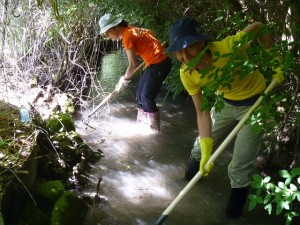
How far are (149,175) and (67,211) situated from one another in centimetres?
128

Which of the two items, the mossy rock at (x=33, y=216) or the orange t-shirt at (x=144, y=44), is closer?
the mossy rock at (x=33, y=216)

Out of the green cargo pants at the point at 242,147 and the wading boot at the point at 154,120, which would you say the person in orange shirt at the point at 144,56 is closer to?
the wading boot at the point at 154,120

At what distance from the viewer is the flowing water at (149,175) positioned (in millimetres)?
3486

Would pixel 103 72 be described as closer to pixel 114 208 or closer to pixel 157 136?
pixel 157 136

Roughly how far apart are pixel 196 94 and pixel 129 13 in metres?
2.86

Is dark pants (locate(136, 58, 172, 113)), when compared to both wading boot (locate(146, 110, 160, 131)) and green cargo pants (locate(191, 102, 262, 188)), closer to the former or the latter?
wading boot (locate(146, 110, 160, 131))

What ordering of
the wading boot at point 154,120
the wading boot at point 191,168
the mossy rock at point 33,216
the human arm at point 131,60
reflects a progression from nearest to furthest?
the mossy rock at point 33,216 < the wading boot at point 191,168 < the human arm at point 131,60 < the wading boot at point 154,120

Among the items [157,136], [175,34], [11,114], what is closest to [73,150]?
[11,114]

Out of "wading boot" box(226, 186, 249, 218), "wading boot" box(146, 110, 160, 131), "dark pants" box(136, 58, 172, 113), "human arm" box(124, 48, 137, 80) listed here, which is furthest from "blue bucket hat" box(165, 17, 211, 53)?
"wading boot" box(146, 110, 160, 131)

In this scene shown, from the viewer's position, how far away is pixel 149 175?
423 centimetres

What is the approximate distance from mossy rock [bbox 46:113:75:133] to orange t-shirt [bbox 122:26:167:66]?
123cm

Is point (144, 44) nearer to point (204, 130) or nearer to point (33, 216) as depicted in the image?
point (204, 130)

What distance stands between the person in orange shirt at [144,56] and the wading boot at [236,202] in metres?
2.11

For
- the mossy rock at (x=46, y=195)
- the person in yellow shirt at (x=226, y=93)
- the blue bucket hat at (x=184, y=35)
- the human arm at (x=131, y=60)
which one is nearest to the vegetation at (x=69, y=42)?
the mossy rock at (x=46, y=195)
